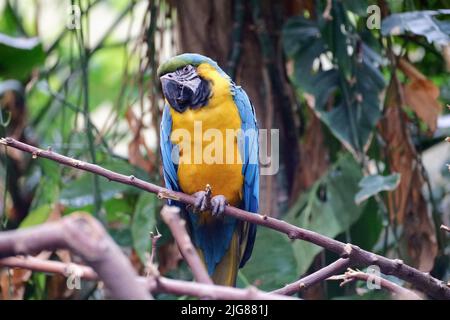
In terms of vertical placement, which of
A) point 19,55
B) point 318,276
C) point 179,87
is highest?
point 19,55

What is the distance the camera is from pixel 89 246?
759 mm

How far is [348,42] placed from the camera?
8.66ft

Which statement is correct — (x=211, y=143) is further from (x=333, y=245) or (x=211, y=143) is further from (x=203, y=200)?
(x=333, y=245)

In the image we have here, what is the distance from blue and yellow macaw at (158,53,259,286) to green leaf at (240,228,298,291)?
0.31 metres

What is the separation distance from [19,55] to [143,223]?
0.76 metres

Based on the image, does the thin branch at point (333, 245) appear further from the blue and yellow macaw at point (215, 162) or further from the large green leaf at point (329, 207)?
the large green leaf at point (329, 207)

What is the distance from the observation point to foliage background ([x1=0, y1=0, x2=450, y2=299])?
250 centimetres

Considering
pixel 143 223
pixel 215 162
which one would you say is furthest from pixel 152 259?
pixel 143 223

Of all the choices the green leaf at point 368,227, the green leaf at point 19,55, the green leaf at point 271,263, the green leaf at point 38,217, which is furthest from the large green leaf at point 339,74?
the green leaf at point 38,217

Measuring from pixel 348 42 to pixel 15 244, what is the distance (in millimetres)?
2049

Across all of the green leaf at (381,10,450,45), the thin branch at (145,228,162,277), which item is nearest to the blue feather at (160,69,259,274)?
the green leaf at (381,10,450,45)

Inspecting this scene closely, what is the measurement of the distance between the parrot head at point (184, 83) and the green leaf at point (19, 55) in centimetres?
70

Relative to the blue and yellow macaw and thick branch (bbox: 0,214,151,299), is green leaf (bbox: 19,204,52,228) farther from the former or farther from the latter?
thick branch (bbox: 0,214,151,299)

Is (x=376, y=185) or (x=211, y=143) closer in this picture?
(x=211, y=143)
